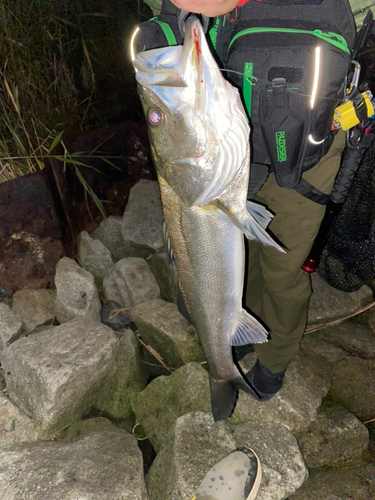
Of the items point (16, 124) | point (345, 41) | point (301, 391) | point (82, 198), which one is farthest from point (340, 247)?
point (16, 124)

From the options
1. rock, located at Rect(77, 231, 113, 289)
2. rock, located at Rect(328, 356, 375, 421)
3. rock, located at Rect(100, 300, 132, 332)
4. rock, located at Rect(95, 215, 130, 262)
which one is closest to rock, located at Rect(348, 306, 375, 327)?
rock, located at Rect(328, 356, 375, 421)

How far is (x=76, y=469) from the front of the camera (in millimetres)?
2242

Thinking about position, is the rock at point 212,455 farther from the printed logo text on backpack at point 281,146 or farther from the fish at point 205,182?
the printed logo text on backpack at point 281,146

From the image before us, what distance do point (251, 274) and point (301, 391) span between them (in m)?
0.98

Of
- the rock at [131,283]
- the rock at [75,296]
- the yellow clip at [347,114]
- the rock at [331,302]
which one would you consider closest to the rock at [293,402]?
the rock at [331,302]

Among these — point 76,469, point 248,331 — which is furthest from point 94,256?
point 248,331

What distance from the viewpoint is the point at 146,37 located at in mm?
1868

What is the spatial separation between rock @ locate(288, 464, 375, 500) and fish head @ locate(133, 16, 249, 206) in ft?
6.76

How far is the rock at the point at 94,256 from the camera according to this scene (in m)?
4.15

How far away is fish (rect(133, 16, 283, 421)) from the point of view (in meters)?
1.43

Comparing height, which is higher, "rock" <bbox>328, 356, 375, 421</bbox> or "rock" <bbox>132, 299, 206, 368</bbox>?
"rock" <bbox>132, 299, 206, 368</bbox>

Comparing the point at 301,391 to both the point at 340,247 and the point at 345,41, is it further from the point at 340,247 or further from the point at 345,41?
the point at 345,41

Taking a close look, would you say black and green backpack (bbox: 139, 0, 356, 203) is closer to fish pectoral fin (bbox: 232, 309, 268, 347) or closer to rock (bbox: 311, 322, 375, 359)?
fish pectoral fin (bbox: 232, 309, 268, 347)

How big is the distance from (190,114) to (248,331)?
1315mm
